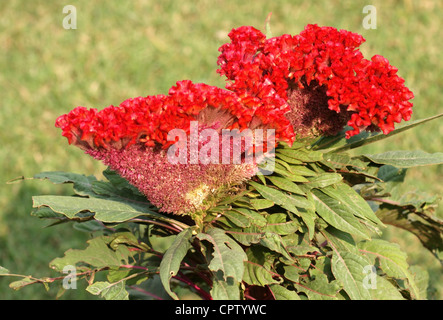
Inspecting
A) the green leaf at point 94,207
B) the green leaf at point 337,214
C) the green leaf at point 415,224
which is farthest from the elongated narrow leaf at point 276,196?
the green leaf at point 415,224

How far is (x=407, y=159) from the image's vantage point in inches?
69.2

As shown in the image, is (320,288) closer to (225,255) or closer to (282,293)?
(282,293)

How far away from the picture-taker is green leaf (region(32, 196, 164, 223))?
1529 millimetres

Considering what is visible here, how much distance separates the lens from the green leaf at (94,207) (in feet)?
5.02

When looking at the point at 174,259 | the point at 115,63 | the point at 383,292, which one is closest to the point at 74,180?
the point at 174,259

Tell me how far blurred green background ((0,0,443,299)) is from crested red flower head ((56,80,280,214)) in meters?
2.52

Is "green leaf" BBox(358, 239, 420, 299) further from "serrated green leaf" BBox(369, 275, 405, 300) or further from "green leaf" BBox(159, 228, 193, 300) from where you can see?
"green leaf" BBox(159, 228, 193, 300)

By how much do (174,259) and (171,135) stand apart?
33 cm

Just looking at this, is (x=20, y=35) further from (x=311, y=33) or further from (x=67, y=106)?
(x=311, y=33)

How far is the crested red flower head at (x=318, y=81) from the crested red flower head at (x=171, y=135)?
80mm

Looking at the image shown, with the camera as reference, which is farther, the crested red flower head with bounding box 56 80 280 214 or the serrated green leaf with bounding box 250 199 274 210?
the serrated green leaf with bounding box 250 199 274 210

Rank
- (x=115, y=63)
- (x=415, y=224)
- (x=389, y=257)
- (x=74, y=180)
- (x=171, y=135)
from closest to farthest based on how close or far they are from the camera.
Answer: (x=171, y=135)
(x=389, y=257)
(x=74, y=180)
(x=415, y=224)
(x=115, y=63)

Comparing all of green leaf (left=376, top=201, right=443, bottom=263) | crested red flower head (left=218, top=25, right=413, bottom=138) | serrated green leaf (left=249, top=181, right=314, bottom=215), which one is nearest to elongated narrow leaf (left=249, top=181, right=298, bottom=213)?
serrated green leaf (left=249, top=181, right=314, bottom=215)

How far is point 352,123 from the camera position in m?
1.56
